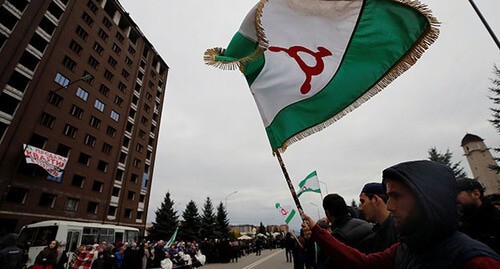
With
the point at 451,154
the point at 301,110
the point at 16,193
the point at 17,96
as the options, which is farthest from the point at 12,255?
the point at 451,154

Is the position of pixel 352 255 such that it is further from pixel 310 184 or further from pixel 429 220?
pixel 310 184

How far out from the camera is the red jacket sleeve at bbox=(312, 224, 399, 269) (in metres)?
1.72

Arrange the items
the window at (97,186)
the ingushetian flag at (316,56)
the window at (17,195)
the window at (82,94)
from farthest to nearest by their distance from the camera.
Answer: the window at (97,186), the window at (82,94), the window at (17,195), the ingushetian flag at (316,56)

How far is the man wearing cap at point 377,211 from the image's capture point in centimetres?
248

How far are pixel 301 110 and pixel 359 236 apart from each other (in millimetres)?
1544

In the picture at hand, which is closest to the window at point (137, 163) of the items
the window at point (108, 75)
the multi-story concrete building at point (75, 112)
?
the multi-story concrete building at point (75, 112)

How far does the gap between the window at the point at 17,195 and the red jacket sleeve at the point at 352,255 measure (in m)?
30.7

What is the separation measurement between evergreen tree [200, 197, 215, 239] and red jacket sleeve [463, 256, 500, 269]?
47540 mm

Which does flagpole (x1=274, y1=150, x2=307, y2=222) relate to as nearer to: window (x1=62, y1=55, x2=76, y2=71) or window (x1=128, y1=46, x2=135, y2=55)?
window (x1=62, y1=55, x2=76, y2=71)

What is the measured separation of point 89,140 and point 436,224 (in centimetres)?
3836

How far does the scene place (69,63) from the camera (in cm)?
3097

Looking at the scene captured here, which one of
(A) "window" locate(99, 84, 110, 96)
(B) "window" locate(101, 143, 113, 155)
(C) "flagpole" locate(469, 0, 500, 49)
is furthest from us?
(A) "window" locate(99, 84, 110, 96)

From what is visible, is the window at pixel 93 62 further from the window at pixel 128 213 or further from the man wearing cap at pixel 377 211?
the man wearing cap at pixel 377 211

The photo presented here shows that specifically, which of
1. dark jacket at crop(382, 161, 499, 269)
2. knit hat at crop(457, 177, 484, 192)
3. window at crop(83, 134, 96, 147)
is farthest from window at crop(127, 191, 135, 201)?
dark jacket at crop(382, 161, 499, 269)
